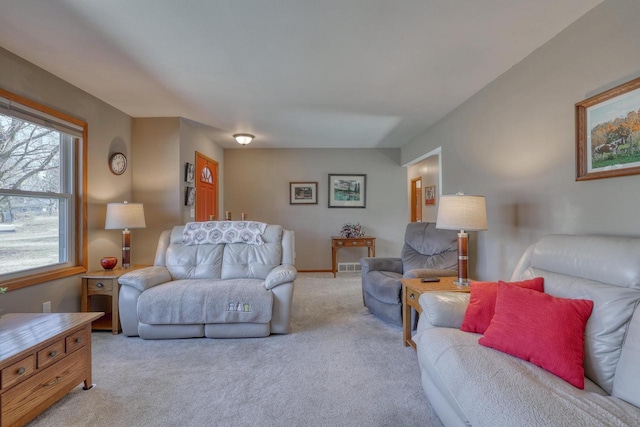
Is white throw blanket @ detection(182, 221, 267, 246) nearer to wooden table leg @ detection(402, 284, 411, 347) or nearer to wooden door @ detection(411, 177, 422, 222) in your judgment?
wooden table leg @ detection(402, 284, 411, 347)

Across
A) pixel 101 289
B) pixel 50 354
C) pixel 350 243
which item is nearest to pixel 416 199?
pixel 350 243

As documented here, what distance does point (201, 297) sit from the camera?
2508 mm

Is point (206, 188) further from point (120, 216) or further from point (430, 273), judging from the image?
point (430, 273)

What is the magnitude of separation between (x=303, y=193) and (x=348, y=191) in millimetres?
870

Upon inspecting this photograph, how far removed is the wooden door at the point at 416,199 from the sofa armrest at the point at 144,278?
4893 millimetres

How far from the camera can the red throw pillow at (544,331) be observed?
1.25 metres

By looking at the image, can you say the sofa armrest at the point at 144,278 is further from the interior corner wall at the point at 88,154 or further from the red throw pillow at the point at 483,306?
the red throw pillow at the point at 483,306

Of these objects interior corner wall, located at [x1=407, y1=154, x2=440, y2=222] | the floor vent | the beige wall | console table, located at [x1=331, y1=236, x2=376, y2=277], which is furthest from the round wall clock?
interior corner wall, located at [x1=407, y1=154, x2=440, y2=222]

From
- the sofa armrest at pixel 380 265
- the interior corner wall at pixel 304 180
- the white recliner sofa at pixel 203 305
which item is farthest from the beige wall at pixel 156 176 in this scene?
the sofa armrest at pixel 380 265

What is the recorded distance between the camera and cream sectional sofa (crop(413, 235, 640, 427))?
1007mm

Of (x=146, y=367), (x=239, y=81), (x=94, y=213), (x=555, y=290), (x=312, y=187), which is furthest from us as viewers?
(x=312, y=187)

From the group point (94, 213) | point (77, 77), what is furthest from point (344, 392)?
point (77, 77)

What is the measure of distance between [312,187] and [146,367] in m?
3.96

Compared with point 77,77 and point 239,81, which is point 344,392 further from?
point 77,77
